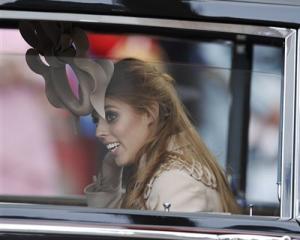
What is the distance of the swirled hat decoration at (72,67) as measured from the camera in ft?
8.73

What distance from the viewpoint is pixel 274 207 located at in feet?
8.84

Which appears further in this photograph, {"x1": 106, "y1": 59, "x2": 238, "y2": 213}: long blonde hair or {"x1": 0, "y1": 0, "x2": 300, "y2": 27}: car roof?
{"x1": 106, "y1": 59, "x2": 238, "y2": 213}: long blonde hair

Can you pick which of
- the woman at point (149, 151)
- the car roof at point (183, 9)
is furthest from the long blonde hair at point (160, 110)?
the car roof at point (183, 9)

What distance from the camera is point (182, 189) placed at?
2656mm

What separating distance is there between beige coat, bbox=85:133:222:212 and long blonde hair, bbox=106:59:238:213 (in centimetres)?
3

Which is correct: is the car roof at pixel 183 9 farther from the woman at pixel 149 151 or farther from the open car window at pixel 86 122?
the woman at pixel 149 151

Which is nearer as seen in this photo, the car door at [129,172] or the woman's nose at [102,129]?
the car door at [129,172]

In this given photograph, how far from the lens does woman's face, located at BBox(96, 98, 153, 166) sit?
2.71 m

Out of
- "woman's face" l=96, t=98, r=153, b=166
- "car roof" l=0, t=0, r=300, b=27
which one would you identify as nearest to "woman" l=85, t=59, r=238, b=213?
"woman's face" l=96, t=98, r=153, b=166

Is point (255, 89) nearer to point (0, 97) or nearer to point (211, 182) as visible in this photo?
point (211, 182)

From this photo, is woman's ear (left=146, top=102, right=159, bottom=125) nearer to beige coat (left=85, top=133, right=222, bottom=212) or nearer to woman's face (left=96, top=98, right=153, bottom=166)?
woman's face (left=96, top=98, right=153, bottom=166)

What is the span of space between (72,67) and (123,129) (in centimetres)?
28

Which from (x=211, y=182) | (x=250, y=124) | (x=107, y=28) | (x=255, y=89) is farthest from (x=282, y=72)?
(x=250, y=124)

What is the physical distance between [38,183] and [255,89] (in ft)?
4.27
